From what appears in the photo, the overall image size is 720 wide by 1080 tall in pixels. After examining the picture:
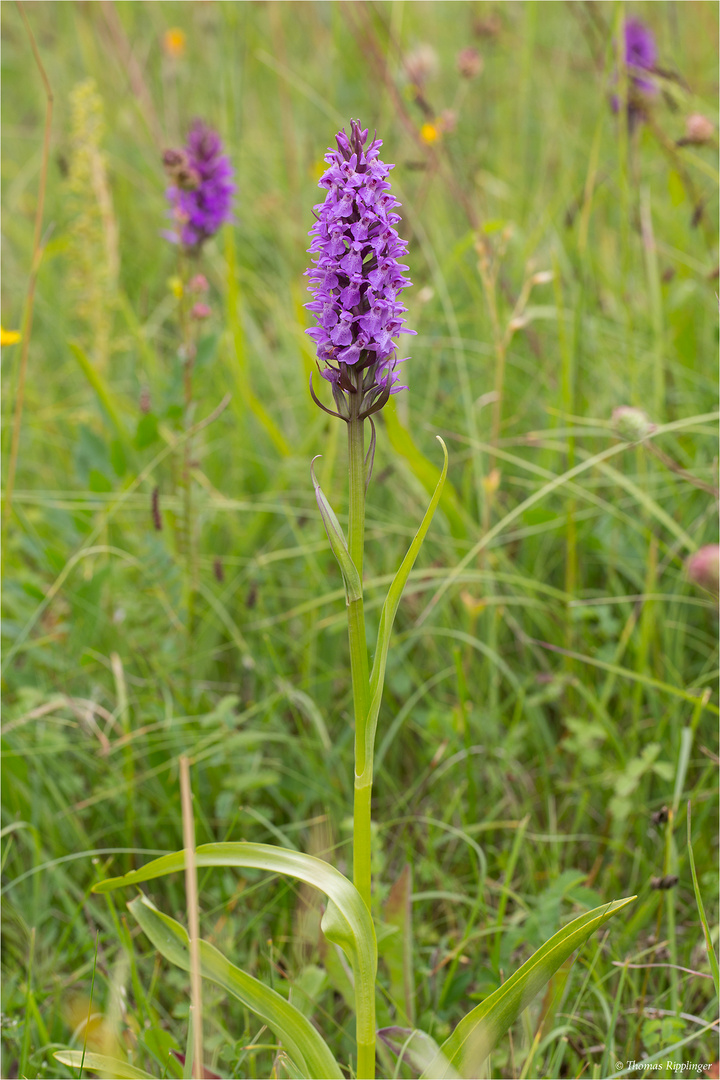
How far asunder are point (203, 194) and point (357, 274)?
1.66 meters

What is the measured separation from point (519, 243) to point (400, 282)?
2.74 meters

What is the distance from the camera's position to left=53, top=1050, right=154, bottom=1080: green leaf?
50.8 inches

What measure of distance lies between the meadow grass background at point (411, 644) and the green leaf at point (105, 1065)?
74 mm

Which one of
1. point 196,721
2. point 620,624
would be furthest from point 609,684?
point 196,721

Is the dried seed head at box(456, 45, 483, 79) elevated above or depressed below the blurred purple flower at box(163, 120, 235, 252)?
above

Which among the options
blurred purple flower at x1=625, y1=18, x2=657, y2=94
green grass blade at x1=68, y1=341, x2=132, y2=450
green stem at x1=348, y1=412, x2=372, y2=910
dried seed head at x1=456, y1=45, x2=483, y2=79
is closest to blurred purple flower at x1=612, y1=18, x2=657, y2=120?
blurred purple flower at x1=625, y1=18, x2=657, y2=94

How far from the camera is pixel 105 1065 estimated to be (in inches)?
51.4

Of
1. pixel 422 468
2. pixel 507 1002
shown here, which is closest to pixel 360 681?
pixel 507 1002

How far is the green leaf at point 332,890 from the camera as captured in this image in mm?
1207

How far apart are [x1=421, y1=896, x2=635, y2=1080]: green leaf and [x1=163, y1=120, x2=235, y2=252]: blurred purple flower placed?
210cm

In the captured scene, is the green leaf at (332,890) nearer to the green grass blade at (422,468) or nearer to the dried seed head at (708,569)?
the dried seed head at (708,569)

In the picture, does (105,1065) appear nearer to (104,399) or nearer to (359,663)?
(359,663)

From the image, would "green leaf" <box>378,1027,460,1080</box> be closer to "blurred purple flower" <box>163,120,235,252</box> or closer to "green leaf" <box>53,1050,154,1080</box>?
"green leaf" <box>53,1050,154,1080</box>

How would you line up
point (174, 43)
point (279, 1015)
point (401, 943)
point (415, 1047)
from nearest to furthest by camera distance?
point (279, 1015), point (415, 1047), point (401, 943), point (174, 43)
